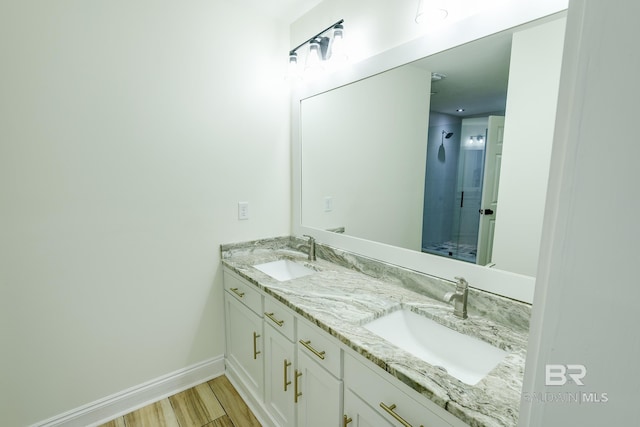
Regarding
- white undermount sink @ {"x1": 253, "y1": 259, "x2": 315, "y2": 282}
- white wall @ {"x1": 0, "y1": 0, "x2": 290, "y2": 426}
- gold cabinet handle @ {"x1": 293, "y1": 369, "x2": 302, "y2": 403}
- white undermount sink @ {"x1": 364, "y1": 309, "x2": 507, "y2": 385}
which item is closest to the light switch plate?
white wall @ {"x1": 0, "y1": 0, "x2": 290, "y2": 426}

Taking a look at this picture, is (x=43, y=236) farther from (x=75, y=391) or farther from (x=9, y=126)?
(x=75, y=391)

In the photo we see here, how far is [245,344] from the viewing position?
5.99 feet

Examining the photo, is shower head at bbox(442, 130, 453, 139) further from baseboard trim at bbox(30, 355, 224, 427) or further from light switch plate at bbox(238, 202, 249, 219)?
baseboard trim at bbox(30, 355, 224, 427)

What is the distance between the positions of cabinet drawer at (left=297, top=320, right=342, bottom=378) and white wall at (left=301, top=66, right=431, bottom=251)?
25.5 inches

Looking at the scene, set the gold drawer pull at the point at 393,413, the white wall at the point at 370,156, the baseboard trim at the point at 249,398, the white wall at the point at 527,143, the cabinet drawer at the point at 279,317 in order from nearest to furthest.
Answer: the gold drawer pull at the point at 393,413 < the white wall at the point at 527,143 < the cabinet drawer at the point at 279,317 < the white wall at the point at 370,156 < the baseboard trim at the point at 249,398

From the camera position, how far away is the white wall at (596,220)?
353mm

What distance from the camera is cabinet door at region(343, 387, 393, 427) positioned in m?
0.97

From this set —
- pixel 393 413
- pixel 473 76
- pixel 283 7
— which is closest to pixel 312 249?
pixel 393 413

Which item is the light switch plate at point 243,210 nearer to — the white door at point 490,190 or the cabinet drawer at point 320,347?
the cabinet drawer at point 320,347

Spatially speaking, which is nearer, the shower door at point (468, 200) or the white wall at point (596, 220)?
the white wall at point (596, 220)

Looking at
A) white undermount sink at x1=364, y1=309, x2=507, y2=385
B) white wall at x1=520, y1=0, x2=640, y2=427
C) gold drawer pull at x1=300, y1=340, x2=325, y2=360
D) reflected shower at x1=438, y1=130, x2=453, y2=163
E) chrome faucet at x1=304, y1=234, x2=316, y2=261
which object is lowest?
gold drawer pull at x1=300, y1=340, x2=325, y2=360

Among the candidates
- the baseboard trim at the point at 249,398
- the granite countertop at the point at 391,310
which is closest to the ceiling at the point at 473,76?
the granite countertop at the point at 391,310

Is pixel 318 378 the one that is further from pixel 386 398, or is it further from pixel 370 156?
pixel 370 156

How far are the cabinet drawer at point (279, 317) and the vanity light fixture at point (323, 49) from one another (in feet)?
4.85
